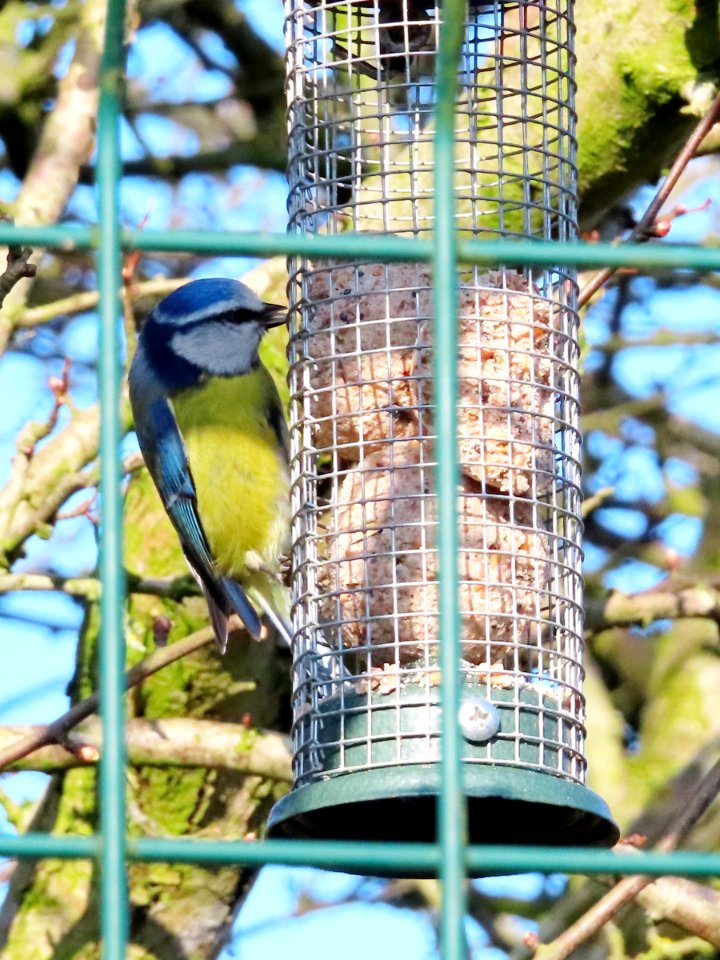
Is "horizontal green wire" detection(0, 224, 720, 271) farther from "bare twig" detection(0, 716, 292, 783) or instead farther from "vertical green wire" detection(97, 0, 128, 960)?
"bare twig" detection(0, 716, 292, 783)

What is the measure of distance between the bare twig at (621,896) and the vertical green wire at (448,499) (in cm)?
213

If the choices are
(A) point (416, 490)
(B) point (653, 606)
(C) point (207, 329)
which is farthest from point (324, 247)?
(B) point (653, 606)

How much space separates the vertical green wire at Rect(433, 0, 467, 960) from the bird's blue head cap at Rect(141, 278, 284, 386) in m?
2.74

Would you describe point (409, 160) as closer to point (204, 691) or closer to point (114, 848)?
point (204, 691)

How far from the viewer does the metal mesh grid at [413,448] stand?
339cm

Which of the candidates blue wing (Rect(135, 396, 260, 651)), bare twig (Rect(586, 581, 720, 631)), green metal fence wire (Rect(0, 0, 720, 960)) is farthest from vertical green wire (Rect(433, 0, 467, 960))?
bare twig (Rect(586, 581, 720, 631))

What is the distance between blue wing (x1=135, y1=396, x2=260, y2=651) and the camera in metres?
4.46

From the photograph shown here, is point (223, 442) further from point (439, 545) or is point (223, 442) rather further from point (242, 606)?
point (439, 545)

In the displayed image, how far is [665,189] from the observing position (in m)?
3.92

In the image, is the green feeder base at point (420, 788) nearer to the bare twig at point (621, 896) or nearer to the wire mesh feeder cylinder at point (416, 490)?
the wire mesh feeder cylinder at point (416, 490)

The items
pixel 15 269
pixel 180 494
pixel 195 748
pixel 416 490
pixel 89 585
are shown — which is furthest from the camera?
pixel 180 494

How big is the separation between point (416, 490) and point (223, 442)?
127 centimetres

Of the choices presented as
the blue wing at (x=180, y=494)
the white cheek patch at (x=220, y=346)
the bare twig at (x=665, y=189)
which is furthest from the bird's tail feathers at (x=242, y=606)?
the bare twig at (x=665, y=189)

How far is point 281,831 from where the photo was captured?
3.34m
